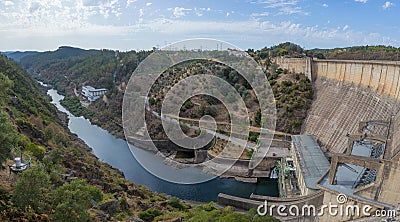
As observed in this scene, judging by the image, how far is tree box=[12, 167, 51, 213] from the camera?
24.0ft

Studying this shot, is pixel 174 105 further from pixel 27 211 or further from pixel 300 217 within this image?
pixel 27 211

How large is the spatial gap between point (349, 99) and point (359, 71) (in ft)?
6.99

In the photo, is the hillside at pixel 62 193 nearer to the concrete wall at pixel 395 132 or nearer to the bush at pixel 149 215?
the bush at pixel 149 215

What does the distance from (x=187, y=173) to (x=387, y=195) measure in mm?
14165

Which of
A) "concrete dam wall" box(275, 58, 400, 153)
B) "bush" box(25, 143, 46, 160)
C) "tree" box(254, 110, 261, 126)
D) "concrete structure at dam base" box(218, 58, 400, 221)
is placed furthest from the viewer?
"tree" box(254, 110, 261, 126)

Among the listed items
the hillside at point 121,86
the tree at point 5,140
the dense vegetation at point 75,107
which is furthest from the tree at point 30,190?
the dense vegetation at point 75,107

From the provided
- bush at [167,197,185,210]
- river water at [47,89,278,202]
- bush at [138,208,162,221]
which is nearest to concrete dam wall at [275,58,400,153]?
river water at [47,89,278,202]

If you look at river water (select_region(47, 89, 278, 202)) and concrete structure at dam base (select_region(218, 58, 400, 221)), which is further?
river water (select_region(47, 89, 278, 202))

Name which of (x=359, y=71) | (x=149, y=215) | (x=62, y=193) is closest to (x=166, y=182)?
(x=149, y=215)

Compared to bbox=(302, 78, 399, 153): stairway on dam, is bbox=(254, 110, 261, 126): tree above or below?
below

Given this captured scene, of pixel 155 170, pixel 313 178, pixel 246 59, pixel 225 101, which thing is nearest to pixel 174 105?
pixel 225 101

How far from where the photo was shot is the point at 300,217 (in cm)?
1060

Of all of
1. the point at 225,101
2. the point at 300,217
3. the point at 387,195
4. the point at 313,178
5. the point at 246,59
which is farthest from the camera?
the point at 246,59

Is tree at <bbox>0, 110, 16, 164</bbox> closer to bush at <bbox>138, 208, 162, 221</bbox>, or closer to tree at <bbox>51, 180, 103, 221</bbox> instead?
tree at <bbox>51, 180, 103, 221</bbox>
